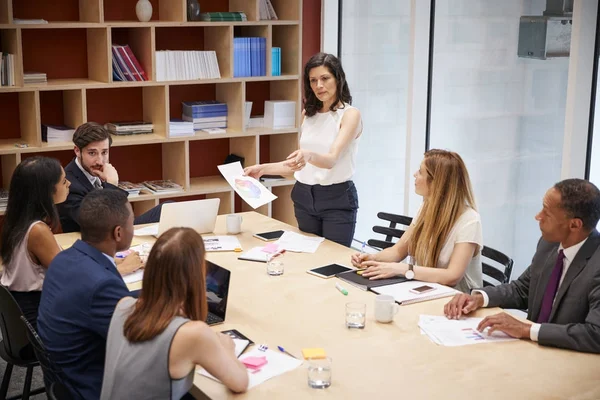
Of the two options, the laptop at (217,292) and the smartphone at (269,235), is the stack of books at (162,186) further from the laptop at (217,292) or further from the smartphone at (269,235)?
the laptop at (217,292)

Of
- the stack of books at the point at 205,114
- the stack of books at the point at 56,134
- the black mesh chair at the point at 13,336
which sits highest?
the stack of books at the point at 205,114

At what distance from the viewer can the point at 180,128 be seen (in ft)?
20.5

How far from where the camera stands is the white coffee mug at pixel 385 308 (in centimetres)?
315

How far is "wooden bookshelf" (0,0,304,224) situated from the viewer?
18.8 feet

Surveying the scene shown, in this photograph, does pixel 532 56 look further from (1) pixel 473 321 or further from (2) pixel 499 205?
(1) pixel 473 321

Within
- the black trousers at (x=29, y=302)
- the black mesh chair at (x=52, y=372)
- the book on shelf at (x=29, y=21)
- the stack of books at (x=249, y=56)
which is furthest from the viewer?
the stack of books at (x=249, y=56)

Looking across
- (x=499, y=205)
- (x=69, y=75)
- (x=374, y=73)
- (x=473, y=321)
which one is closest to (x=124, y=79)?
(x=69, y=75)

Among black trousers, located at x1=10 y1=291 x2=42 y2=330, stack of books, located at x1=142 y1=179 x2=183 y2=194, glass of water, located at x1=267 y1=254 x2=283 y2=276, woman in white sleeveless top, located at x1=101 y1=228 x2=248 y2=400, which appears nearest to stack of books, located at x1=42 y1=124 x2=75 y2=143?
stack of books, located at x1=142 y1=179 x2=183 y2=194

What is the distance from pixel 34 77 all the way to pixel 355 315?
357cm

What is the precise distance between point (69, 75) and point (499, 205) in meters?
3.48

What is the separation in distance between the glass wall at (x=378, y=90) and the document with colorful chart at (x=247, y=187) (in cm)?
235

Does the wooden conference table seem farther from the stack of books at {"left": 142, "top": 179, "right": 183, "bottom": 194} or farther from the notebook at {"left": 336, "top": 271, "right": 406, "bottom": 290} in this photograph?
the stack of books at {"left": 142, "top": 179, "right": 183, "bottom": 194}

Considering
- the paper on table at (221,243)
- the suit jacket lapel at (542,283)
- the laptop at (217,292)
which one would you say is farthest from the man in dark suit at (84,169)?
the suit jacket lapel at (542,283)

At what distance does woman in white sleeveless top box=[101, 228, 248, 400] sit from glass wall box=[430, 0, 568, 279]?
332cm
